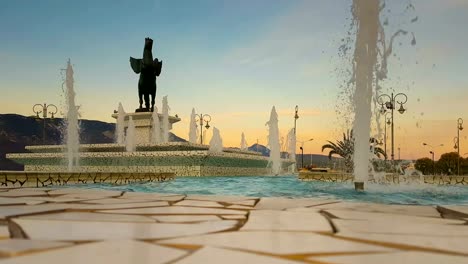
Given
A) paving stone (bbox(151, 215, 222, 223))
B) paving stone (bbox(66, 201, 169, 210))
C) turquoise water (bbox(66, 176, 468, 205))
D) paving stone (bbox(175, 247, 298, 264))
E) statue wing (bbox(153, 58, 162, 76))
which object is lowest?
turquoise water (bbox(66, 176, 468, 205))

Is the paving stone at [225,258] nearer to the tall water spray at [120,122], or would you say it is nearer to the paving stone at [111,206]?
the paving stone at [111,206]

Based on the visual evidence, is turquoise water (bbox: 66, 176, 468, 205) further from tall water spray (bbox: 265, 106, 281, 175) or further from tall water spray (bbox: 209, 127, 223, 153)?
tall water spray (bbox: 265, 106, 281, 175)

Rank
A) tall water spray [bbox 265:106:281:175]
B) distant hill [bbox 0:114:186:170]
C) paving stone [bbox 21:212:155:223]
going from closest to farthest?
paving stone [bbox 21:212:155:223] → tall water spray [bbox 265:106:281:175] → distant hill [bbox 0:114:186:170]

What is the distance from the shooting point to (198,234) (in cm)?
250

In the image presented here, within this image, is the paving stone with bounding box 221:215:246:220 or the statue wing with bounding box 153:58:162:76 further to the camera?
the statue wing with bounding box 153:58:162:76

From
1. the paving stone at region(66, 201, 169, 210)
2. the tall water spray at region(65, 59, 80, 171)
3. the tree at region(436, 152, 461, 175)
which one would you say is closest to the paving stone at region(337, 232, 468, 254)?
the paving stone at region(66, 201, 169, 210)

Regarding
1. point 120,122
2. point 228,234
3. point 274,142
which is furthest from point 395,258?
point 274,142

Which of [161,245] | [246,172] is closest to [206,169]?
[246,172]

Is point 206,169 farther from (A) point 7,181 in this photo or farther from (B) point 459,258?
(B) point 459,258

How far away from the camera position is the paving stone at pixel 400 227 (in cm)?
266

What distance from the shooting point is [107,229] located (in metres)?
2.65

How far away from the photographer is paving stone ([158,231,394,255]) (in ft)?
6.91

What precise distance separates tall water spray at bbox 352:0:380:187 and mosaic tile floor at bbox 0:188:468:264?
272 inches

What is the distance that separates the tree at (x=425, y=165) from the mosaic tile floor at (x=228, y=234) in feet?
186
